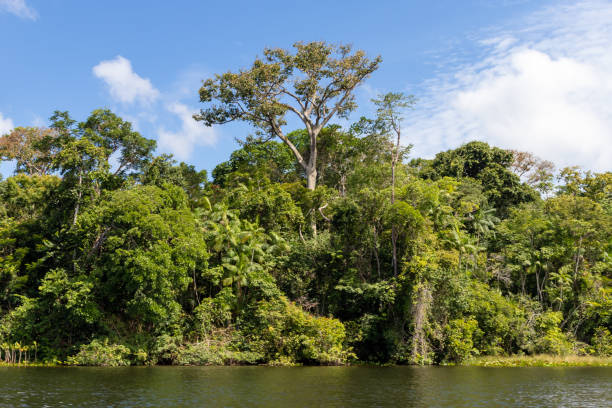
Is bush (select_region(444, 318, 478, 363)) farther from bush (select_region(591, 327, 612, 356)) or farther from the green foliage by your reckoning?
bush (select_region(591, 327, 612, 356))

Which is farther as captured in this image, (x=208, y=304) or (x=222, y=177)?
(x=222, y=177)

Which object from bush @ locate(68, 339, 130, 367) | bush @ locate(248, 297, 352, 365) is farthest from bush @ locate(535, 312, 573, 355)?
bush @ locate(68, 339, 130, 367)

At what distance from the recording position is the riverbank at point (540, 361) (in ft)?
103

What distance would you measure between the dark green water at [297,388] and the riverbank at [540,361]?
617 centimetres

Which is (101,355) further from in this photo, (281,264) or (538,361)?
(538,361)

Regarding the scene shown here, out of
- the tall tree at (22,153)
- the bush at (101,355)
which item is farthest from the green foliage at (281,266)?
the tall tree at (22,153)

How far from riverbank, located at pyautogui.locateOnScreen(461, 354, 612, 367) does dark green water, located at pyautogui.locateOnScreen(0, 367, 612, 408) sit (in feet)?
20.2

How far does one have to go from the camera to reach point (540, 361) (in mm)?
31531

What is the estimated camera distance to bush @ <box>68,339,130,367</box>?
91.4 ft

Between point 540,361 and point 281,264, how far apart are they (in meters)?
17.1

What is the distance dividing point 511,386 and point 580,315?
2029cm

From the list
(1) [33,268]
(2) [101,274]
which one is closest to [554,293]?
(2) [101,274]

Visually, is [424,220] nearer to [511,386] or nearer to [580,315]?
[511,386]

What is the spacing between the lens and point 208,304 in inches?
1201
